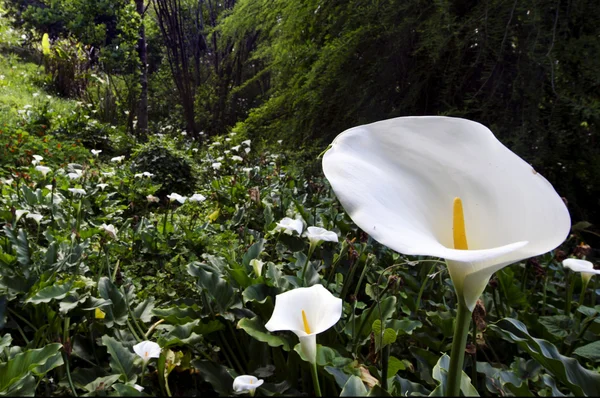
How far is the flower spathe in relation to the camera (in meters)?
0.36

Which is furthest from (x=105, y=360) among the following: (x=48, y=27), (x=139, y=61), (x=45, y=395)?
(x=48, y=27)

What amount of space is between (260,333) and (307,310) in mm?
196

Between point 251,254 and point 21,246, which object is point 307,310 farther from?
point 21,246

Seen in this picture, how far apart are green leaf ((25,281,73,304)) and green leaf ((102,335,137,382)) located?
16 centimetres

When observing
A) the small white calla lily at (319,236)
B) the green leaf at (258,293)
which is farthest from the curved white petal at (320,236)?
the green leaf at (258,293)

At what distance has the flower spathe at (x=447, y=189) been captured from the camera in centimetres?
36

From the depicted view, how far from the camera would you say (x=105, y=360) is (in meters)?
0.81

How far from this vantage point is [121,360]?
688mm

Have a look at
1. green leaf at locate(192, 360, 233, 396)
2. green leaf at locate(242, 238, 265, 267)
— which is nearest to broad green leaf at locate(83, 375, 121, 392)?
green leaf at locate(192, 360, 233, 396)

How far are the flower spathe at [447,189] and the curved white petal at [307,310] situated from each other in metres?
0.16

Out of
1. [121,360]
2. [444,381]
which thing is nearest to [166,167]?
[121,360]

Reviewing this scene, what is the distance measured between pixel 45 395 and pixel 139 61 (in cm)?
504

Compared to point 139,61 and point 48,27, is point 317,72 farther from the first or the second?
point 48,27

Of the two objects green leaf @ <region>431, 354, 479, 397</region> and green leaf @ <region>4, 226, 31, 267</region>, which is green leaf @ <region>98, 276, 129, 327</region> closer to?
green leaf @ <region>4, 226, 31, 267</region>
